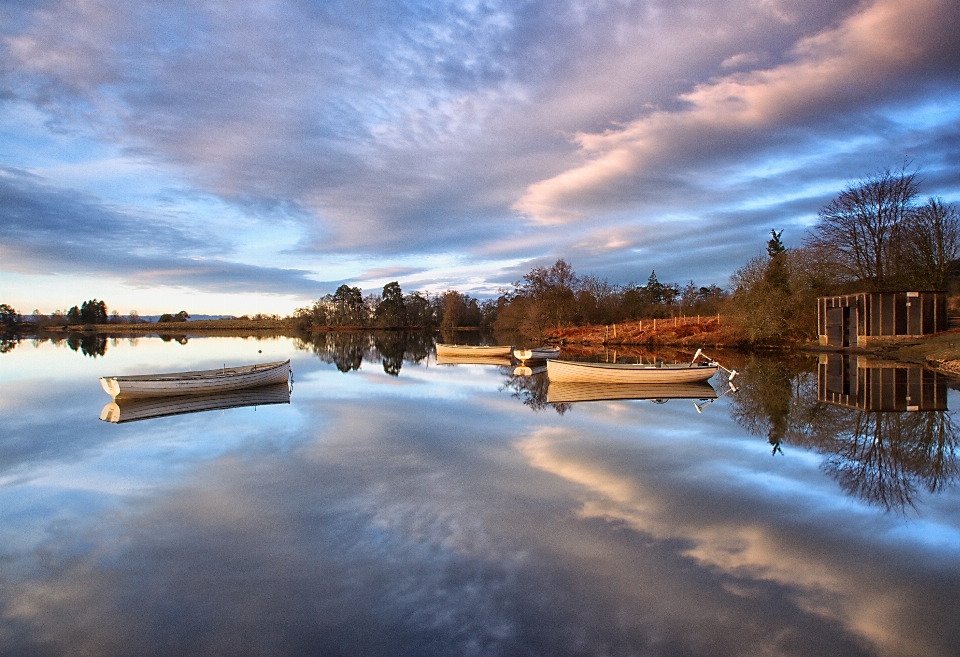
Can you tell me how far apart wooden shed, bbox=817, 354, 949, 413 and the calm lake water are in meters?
0.87

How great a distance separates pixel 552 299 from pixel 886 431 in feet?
147

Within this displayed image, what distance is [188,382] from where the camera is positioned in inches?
701

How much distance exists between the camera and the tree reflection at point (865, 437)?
26.8 ft

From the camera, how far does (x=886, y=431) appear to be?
11.3 m

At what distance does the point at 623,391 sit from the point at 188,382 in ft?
48.5

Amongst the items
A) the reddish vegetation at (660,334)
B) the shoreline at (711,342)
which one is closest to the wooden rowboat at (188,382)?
the shoreline at (711,342)

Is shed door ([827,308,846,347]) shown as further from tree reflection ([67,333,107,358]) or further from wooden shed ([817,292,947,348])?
tree reflection ([67,333,107,358])

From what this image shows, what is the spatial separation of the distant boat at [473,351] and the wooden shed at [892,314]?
20.2 meters

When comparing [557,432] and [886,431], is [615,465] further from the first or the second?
[886,431]

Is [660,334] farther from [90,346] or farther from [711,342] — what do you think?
[90,346]

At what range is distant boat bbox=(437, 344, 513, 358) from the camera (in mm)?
35000

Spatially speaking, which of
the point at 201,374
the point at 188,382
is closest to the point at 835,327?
the point at 201,374

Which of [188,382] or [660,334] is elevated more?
[660,334]

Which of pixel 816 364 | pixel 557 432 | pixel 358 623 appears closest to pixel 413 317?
pixel 816 364
